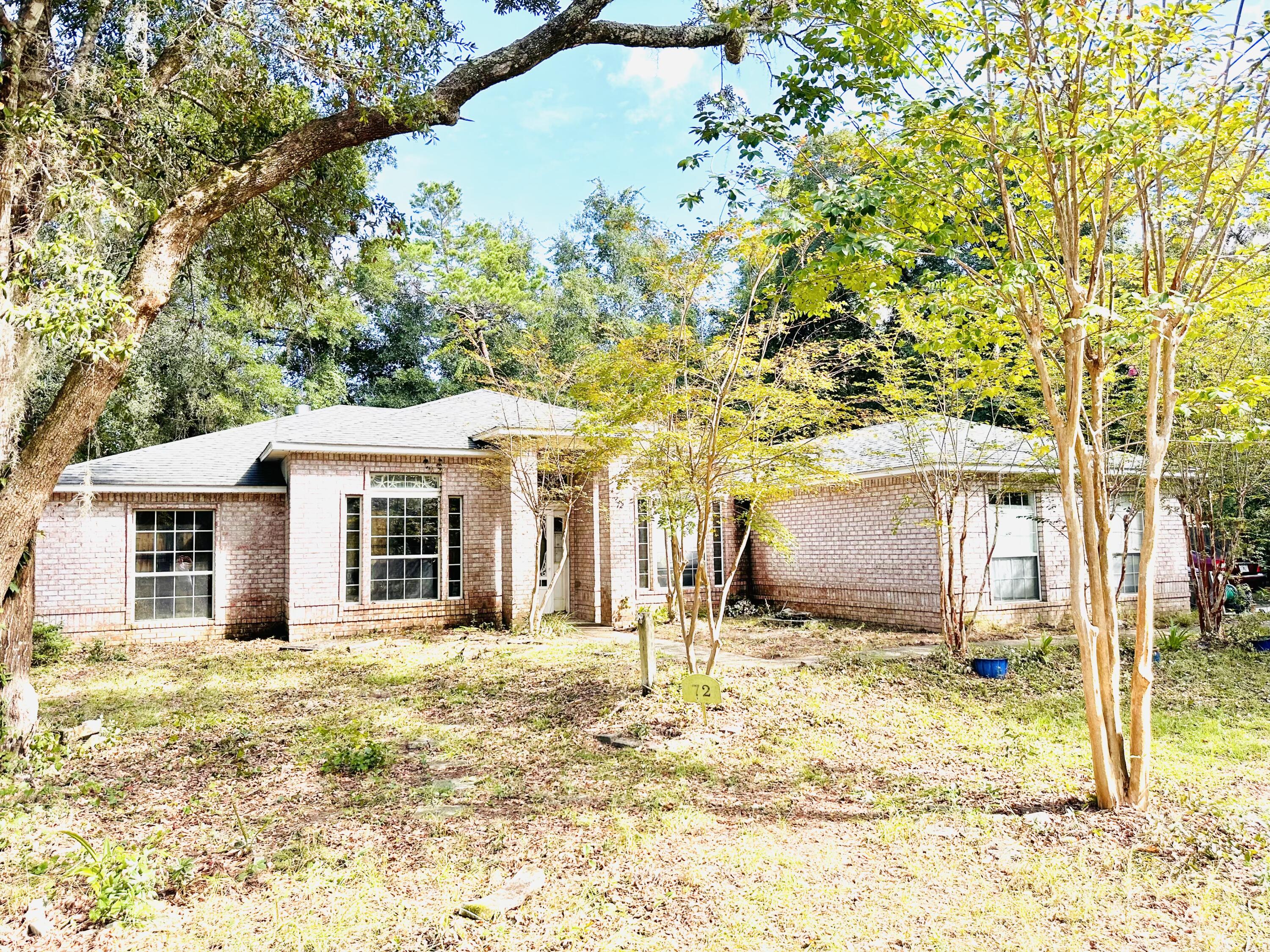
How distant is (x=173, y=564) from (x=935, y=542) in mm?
12276

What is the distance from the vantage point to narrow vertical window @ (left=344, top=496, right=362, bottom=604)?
12.5 meters

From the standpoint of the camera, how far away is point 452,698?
8.01 m

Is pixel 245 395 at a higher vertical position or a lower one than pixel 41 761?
higher

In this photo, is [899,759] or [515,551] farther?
[515,551]

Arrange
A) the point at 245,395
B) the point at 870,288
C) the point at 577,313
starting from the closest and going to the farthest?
the point at 870,288
the point at 245,395
the point at 577,313

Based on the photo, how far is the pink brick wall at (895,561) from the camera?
1219 cm

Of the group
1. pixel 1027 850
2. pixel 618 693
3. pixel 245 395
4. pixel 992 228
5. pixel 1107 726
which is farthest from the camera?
pixel 245 395

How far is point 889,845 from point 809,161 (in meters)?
4.23

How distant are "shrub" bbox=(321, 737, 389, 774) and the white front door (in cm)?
721

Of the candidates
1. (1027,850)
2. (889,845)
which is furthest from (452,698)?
(1027,850)

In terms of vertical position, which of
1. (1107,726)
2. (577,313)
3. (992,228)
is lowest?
(1107,726)

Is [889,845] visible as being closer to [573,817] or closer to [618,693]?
[573,817]

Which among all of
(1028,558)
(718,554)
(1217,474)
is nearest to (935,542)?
(1028,558)

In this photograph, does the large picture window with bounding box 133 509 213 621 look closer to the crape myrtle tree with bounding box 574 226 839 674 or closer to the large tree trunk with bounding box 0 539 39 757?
the large tree trunk with bounding box 0 539 39 757
